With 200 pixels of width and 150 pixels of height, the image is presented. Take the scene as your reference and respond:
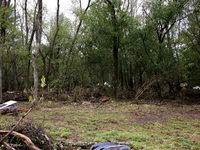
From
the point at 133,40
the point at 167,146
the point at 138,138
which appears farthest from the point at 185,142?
the point at 133,40

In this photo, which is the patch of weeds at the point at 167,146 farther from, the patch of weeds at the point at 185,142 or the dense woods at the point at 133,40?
the dense woods at the point at 133,40

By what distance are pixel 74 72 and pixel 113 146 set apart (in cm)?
1010

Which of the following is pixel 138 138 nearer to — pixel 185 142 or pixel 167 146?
pixel 167 146

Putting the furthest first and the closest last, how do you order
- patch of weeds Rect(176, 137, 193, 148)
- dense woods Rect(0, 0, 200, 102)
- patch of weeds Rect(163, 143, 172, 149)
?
dense woods Rect(0, 0, 200, 102) < patch of weeds Rect(176, 137, 193, 148) < patch of weeds Rect(163, 143, 172, 149)

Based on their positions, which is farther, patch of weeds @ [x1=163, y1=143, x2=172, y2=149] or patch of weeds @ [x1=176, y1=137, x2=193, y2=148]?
patch of weeds @ [x1=176, y1=137, x2=193, y2=148]

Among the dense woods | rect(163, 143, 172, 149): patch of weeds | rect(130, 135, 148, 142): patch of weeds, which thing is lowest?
rect(163, 143, 172, 149): patch of weeds

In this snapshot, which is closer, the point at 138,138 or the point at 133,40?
the point at 138,138

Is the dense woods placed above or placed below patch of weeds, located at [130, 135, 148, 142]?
above

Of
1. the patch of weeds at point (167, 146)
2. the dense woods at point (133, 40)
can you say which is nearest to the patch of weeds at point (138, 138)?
the patch of weeds at point (167, 146)

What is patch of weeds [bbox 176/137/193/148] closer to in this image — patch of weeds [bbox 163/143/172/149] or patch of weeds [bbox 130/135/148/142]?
patch of weeds [bbox 163/143/172/149]

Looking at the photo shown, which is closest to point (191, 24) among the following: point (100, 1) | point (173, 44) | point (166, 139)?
point (173, 44)

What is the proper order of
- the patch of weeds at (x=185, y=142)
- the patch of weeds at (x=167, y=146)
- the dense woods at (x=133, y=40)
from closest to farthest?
the patch of weeds at (x=167, y=146) < the patch of weeds at (x=185, y=142) < the dense woods at (x=133, y=40)

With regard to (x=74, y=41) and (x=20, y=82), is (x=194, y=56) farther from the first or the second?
(x=20, y=82)

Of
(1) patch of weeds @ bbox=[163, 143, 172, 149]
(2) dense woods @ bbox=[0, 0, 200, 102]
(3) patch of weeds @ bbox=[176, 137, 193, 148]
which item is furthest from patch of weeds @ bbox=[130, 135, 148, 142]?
(2) dense woods @ bbox=[0, 0, 200, 102]
